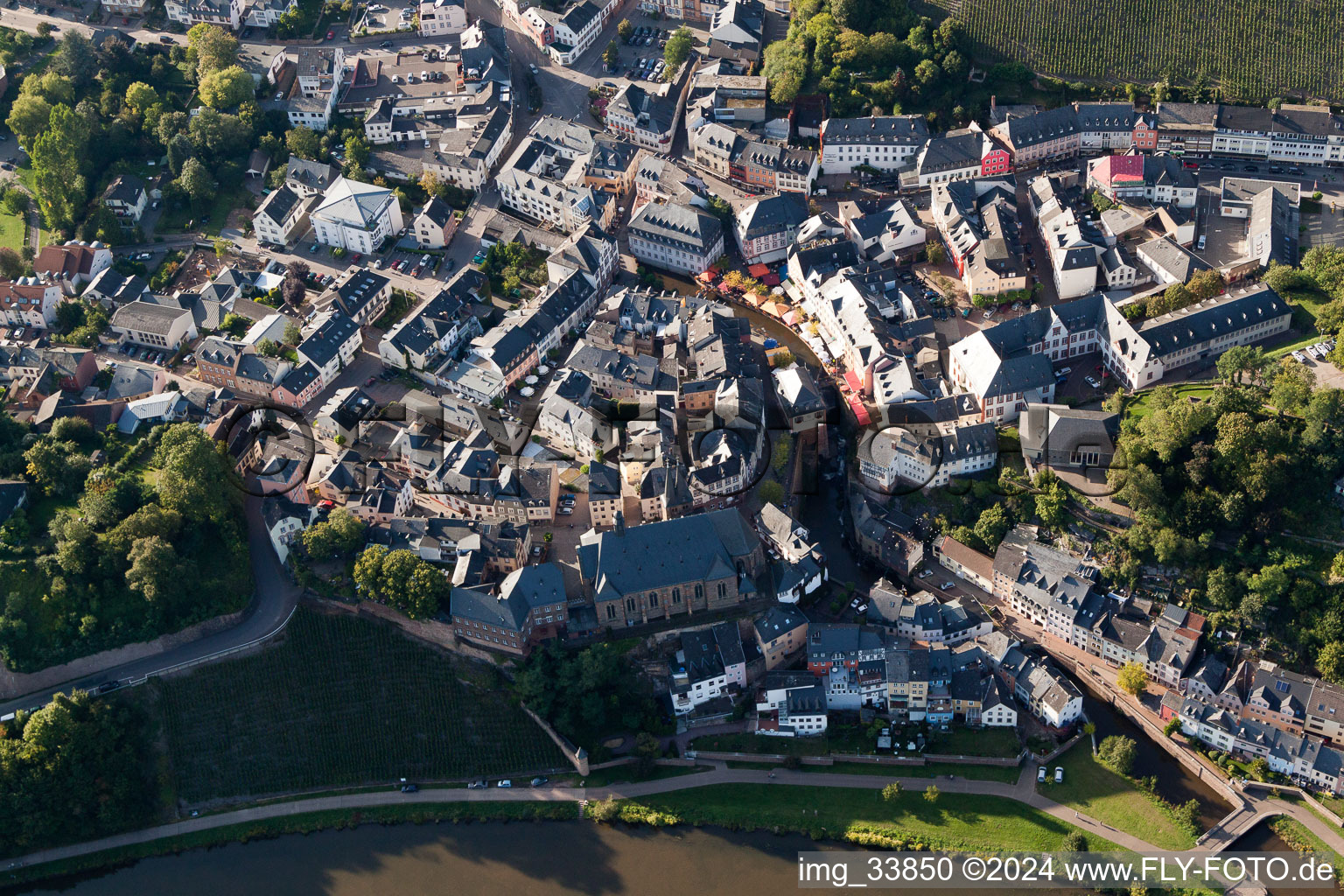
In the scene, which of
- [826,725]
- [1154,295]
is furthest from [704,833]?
[1154,295]

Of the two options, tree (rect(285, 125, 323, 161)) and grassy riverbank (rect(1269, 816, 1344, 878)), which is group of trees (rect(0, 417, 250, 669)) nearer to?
tree (rect(285, 125, 323, 161))

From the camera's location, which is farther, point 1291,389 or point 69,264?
point 69,264

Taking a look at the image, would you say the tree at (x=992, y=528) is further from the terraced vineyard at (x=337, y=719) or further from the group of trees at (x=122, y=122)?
the group of trees at (x=122, y=122)

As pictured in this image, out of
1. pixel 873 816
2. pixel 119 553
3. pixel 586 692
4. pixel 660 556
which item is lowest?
pixel 873 816

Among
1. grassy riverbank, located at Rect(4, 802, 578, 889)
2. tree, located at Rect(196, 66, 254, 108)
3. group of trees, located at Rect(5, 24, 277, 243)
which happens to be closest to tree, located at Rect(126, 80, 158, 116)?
group of trees, located at Rect(5, 24, 277, 243)

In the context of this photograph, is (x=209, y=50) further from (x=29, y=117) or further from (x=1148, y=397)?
(x=1148, y=397)

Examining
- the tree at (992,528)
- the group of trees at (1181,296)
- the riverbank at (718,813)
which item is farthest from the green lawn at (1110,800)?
the group of trees at (1181,296)

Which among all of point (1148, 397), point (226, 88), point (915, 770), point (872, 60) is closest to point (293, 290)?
point (226, 88)
